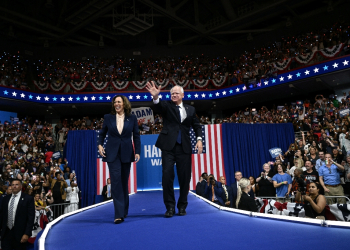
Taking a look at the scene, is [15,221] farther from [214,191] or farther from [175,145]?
[214,191]

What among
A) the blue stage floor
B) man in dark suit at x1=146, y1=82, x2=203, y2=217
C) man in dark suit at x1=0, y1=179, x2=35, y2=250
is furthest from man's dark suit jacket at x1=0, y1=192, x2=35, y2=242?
man in dark suit at x1=146, y1=82, x2=203, y2=217

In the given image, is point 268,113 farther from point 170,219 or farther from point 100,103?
point 170,219

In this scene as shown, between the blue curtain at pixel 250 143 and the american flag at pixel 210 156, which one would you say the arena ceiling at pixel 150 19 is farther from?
the american flag at pixel 210 156

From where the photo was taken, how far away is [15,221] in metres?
4.46

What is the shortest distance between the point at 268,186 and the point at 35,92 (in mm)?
14738

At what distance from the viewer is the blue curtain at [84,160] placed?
37.6 ft

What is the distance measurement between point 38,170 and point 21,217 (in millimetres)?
5927

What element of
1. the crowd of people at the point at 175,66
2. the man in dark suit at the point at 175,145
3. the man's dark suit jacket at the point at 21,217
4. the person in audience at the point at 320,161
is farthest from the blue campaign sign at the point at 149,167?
the man in dark suit at the point at 175,145

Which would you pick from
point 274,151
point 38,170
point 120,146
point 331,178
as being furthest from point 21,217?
point 274,151

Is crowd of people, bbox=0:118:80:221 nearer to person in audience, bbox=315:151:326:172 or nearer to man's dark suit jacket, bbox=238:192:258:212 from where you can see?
man's dark suit jacket, bbox=238:192:258:212

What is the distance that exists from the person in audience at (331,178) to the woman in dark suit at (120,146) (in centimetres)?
535

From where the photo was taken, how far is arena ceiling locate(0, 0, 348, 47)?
58.1 ft

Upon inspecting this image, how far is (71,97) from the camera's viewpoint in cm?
1830

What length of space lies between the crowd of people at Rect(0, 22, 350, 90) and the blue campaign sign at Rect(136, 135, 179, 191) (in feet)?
25.7
